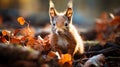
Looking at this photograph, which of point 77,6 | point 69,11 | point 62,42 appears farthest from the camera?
point 77,6

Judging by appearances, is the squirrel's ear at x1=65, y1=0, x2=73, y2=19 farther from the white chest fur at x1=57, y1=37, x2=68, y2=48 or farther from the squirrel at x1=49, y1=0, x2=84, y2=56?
the white chest fur at x1=57, y1=37, x2=68, y2=48

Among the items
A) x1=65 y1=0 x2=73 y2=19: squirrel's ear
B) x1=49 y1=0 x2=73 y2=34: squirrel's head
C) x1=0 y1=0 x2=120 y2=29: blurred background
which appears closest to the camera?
x1=49 y1=0 x2=73 y2=34: squirrel's head

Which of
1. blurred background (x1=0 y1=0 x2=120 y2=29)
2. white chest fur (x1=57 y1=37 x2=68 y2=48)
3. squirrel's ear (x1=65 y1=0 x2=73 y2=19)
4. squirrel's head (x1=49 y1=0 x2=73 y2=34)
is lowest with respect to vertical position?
blurred background (x1=0 y1=0 x2=120 y2=29)

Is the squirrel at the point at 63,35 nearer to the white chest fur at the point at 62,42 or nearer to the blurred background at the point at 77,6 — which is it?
the white chest fur at the point at 62,42

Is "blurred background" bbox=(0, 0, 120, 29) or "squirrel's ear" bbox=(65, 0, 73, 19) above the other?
"squirrel's ear" bbox=(65, 0, 73, 19)

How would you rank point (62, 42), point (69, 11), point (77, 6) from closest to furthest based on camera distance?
point (62, 42), point (69, 11), point (77, 6)

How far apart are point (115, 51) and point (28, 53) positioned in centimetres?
207

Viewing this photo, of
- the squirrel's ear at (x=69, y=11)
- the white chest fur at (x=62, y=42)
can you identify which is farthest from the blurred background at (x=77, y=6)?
the white chest fur at (x=62, y=42)

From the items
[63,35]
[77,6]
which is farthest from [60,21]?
[77,6]

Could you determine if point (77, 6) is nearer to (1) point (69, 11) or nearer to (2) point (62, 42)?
(1) point (69, 11)

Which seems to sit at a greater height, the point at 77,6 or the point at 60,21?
the point at 60,21

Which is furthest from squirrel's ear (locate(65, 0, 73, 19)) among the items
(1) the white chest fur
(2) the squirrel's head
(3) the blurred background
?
(3) the blurred background

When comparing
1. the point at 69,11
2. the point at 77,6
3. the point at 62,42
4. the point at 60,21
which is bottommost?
the point at 77,6

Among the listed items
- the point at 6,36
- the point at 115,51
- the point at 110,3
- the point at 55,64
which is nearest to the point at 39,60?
the point at 55,64
